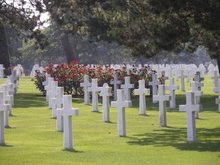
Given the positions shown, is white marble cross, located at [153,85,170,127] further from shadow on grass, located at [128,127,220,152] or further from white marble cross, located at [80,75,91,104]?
white marble cross, located at [80,75,91,104]

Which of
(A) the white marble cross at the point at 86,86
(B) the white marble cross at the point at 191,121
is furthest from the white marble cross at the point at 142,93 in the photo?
(B) the white marble cross at the point at 191,121

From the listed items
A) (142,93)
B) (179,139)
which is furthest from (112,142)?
(142,93)

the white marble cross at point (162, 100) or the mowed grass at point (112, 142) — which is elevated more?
the white marble cross at point (162, 100)

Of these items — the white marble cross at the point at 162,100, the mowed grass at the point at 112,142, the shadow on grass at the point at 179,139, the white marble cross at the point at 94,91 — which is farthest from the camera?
the white marble cross at the point at 94,91

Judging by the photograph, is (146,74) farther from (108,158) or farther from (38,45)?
(108,158)

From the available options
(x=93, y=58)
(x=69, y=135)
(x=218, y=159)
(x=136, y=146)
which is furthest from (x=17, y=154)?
(x=93, y=58)

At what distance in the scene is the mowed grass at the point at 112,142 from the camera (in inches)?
397

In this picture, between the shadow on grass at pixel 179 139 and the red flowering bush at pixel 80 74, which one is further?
the red flowering bush at pixel 80 74

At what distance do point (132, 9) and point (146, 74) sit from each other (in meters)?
10.0

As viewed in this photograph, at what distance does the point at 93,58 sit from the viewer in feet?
269

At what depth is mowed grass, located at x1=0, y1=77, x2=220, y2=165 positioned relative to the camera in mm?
10086

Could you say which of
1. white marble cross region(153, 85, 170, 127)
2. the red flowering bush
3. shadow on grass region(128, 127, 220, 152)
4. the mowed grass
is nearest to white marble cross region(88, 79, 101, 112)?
the mowed grass

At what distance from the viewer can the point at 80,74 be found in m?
27.2

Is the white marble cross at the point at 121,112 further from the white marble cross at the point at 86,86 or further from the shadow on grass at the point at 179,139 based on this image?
the white marble cross at the point at 86,86
